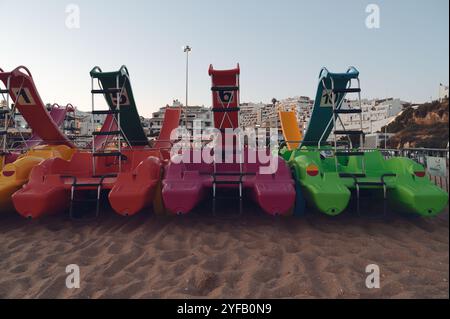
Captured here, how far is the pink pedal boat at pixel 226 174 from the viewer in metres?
4.59

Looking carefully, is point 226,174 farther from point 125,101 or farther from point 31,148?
point 31,148

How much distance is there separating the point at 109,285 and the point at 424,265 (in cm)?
370

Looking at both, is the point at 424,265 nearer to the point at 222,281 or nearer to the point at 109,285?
the point at 222,281

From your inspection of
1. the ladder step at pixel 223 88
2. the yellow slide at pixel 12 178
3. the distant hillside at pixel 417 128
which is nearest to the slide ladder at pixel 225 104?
the ladder step at pixel 223 88

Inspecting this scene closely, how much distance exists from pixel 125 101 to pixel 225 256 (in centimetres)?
512

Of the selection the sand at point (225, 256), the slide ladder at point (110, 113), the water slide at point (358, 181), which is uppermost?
the slide ladder at point (110, 113)

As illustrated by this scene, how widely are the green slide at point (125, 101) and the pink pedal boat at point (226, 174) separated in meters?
2.09

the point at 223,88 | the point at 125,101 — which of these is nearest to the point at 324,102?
the point at 223,88

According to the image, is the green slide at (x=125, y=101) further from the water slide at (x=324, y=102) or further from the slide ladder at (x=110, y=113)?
the water slide at (x=324, y=102)

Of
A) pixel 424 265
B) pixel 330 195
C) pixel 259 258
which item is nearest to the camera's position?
pixel 424 265

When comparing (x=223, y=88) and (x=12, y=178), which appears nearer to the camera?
(x=12, y=178)

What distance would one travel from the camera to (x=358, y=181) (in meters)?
4.88
